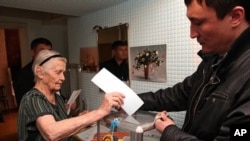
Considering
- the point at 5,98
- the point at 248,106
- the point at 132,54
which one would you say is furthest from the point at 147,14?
the point at 5,98

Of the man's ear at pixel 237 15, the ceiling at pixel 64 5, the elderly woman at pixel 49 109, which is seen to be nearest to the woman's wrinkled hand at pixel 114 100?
the elderly woman at pixel 49 109

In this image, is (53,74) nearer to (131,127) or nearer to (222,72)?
(131,127)

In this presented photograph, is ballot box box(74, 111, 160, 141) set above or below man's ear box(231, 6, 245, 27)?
below

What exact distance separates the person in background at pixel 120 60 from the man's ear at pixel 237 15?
129 centimetres

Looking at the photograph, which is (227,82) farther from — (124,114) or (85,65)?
(85,65)

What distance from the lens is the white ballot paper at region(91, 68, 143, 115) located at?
0.91 meters

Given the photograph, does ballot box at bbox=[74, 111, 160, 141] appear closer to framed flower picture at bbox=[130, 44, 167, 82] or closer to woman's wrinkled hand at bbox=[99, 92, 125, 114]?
woman's wrinkled hand at bbox=[99, 92, 125, 114]

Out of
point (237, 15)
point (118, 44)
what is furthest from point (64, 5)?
point (237, 15)

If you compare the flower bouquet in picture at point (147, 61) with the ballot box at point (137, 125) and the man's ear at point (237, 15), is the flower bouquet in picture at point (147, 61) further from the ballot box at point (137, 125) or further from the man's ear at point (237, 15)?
the man's ear at point (237, 15)

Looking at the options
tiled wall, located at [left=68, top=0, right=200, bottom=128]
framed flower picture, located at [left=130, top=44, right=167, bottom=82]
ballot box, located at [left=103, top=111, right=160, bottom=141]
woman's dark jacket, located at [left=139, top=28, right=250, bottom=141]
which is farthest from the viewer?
framed flower picture, located at [left=130, top=44, right=167, bottom=82]

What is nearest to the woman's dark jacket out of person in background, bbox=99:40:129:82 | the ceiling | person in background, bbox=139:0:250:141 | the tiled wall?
person in background, bbox=139:0:250:141

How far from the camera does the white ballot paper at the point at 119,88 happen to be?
2.98 feet

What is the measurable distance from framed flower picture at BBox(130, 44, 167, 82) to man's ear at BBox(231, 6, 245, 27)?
897mm

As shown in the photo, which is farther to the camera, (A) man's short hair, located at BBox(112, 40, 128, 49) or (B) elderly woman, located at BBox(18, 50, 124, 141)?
(A) man's short hair, located at BBox(112, 40, 128, 49)
